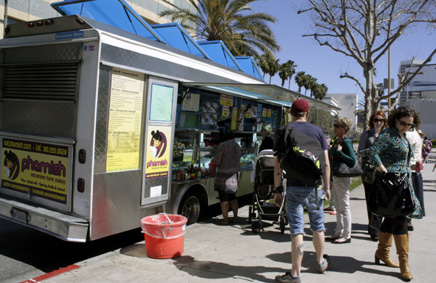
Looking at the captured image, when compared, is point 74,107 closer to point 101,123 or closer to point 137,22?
point 101,123

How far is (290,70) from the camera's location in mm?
57844

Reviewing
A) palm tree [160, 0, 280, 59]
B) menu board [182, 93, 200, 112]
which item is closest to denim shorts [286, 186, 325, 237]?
menu board [182, 93, 200, 112]

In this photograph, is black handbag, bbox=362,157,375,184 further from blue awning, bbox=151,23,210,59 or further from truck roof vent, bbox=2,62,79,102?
truck roof vent, bbox=2,62,79,102

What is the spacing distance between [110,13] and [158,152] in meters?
2.24

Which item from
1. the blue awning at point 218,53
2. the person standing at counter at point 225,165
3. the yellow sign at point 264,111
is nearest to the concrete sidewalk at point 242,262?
the person standing at counter at point 225,165

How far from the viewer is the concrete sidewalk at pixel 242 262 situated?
4152 millimetres

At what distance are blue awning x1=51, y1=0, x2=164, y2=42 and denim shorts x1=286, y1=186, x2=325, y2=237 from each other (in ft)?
10.6

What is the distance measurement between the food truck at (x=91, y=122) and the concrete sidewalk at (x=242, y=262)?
1.47ft

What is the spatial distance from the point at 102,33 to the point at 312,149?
109 inches

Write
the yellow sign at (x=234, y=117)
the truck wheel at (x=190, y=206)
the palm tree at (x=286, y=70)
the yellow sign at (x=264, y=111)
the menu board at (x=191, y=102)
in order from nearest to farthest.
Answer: the truck wheel at (x=190, y=206) < the menu board at (x=191, y=102) < the yellow sign at (x=234, y=117) < the yellow sign at (x=264, y=111) < the palm tree at (x=286, y=70)

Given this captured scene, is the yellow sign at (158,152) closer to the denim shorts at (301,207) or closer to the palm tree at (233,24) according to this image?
the denim shorts at (301,207)

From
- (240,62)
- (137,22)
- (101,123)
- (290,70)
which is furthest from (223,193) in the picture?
(290,70)

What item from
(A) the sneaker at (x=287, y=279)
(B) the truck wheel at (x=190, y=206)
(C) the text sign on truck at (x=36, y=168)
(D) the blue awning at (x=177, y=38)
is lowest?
(A) the sneaker at (x=287, y=279)

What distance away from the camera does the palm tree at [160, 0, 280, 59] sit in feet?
57.1
